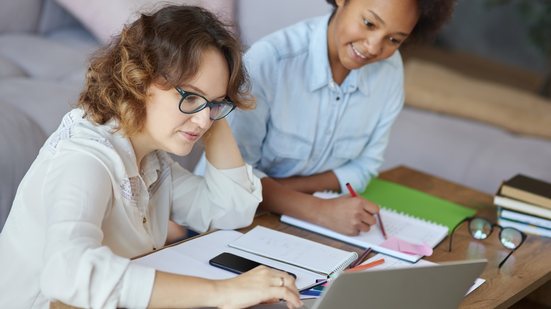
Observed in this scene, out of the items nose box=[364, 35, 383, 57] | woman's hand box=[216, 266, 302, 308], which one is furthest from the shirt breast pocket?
woman's hand box=[216, 266, 302, 308]

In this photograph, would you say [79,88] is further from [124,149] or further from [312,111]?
[124,149]

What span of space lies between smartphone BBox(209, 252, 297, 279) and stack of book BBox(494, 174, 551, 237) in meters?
0.65

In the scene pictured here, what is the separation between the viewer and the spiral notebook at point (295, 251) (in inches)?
54.9

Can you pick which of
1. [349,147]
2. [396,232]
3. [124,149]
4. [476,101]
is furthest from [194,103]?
[476,101]

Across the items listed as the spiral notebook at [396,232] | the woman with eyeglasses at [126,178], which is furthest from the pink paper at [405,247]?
the woman with eyeglasses at [126,178]

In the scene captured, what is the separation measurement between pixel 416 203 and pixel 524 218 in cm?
24

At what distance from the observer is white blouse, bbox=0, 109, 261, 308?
1.07 metres

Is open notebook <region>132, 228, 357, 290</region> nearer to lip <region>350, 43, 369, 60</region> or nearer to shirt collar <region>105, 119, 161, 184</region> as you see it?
shirt collar <region>105, 119, 161, 184</region>

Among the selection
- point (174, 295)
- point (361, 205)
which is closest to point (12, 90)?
point (361, 205)

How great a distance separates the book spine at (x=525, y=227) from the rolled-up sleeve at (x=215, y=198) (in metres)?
0.57

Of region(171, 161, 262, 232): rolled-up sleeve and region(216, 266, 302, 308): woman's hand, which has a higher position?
region(216, 266, 302, 308): woman's hand

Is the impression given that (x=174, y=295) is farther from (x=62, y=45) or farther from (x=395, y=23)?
(x=62, y=45)

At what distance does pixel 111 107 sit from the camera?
1.31 meters

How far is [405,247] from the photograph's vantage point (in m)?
1.53
